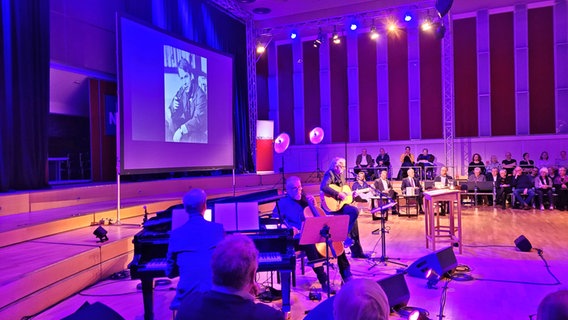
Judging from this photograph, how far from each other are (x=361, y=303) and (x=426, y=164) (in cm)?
1248

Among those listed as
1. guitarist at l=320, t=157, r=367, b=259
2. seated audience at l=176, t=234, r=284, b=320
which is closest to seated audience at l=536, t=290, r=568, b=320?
seated audience at l=176, t=234, r=284, b=320

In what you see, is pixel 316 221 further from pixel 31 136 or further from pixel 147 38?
pixel 31 136

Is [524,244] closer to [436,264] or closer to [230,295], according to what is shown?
[436,264]

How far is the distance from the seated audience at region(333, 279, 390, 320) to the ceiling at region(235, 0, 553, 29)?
37.1 feet

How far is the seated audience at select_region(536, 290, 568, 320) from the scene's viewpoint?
1.39 m

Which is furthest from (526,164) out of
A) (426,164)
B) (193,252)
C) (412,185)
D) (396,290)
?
(193,252)

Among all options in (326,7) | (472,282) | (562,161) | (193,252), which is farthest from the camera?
(326,7)

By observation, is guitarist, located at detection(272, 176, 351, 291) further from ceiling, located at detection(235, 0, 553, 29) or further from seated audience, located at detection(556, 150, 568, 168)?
seated audience, located at detection(556, 150, 568, 168)

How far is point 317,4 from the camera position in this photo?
12961mm

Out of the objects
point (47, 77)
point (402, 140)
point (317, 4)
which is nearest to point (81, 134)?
point (47, 77)

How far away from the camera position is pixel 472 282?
15.6 ft

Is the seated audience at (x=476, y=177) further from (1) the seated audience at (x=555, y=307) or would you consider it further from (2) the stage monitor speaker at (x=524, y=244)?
(1) the seated audience at (x=555, y=307)

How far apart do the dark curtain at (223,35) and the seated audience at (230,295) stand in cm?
882

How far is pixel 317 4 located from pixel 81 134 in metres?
7.84
